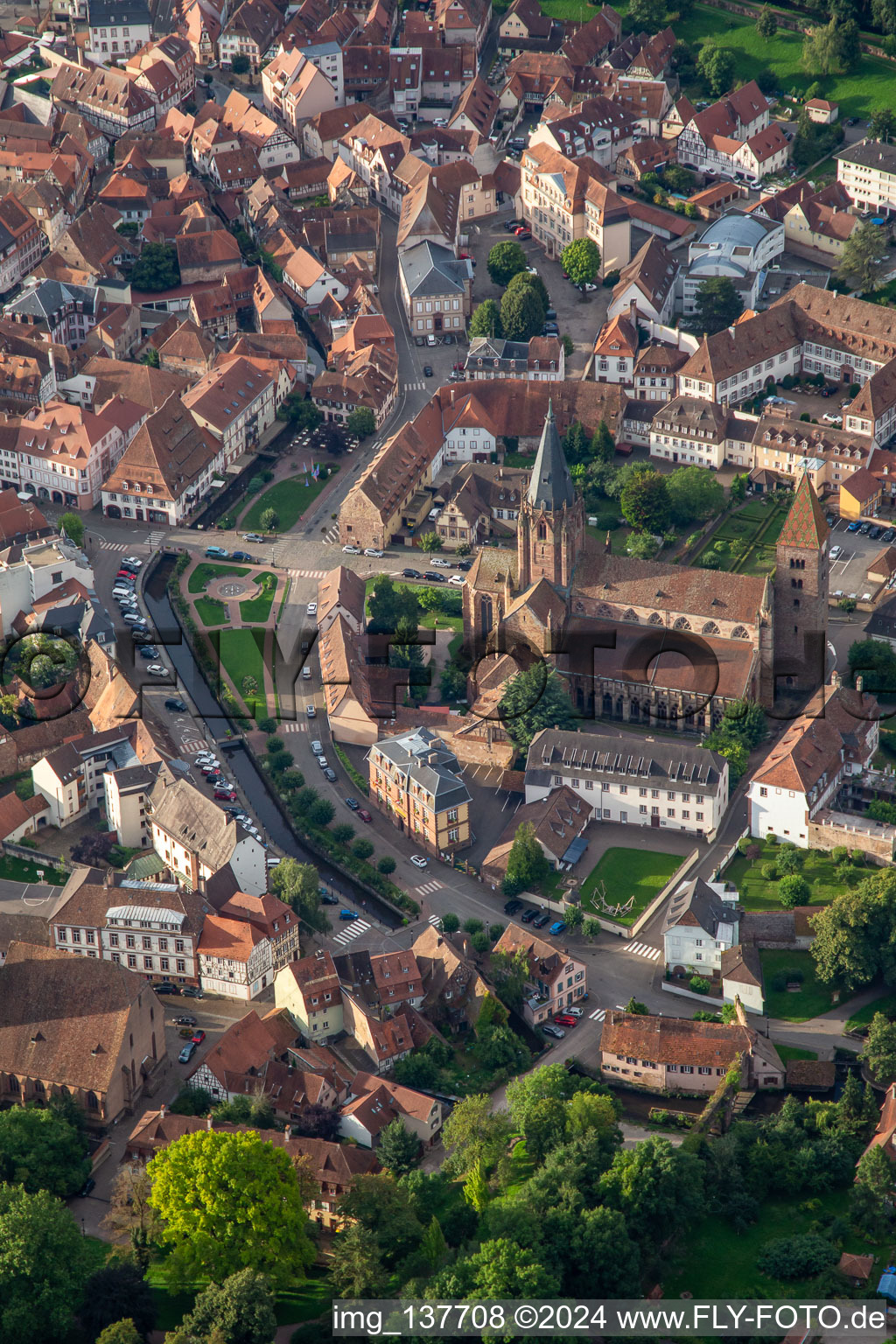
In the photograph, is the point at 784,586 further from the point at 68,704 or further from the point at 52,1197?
the point at 52,1197

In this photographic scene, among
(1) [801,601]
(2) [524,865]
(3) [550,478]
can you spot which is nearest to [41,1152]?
(2) [524,865]

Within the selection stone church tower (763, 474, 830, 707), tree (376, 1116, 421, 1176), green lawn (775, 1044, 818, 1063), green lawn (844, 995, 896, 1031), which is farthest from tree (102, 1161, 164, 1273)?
stone church tower (763, 474, 830, 707)

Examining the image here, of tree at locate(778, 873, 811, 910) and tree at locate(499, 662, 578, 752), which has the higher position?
tree at locate(499, 662, 578, 752)

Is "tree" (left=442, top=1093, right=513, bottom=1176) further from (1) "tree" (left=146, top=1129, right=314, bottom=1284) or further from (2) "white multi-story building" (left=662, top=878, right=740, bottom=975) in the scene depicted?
(2) "white multi-story building" (left=662, top=878, right=740, bottom=975)

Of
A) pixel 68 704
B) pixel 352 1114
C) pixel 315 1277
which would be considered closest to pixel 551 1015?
pixel 352 1114

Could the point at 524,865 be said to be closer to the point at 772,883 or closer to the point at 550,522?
the point at 772,883

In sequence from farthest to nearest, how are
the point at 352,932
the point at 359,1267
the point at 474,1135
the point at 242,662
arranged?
1. the point at 242,662
2. the point at 352,932
3. the point at 474,1135
4. the point at 359,1267
